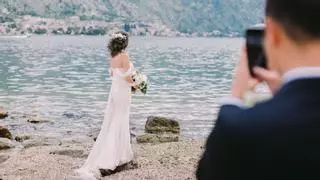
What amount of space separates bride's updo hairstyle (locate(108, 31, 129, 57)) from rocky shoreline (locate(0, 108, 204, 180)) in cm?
231

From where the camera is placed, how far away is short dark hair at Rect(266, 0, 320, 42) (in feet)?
5.49

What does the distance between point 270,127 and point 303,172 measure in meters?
0.13

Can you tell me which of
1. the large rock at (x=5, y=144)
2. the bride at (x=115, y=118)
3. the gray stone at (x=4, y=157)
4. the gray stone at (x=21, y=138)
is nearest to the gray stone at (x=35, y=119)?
the gray stone at (x=21, y=138)

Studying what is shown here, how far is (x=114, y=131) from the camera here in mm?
12219

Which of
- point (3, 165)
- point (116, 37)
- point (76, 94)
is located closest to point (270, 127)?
point (116, 37)

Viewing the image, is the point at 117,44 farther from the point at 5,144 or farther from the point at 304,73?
the point at 304,73

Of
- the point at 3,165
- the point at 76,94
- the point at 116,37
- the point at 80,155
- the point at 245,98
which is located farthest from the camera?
the point at 76,94

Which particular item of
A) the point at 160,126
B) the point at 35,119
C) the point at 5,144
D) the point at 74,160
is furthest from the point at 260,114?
the point at 35,119

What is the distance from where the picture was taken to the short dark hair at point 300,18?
5.49 feet

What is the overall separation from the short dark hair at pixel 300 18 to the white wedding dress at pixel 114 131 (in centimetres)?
1028

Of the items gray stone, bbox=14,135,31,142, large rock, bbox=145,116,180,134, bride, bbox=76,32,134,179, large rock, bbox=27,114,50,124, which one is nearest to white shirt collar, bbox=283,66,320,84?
bride, bbox=76,32,134,179

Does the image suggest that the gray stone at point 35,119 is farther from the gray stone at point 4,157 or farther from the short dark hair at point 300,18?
the short dark hair at point 300,18

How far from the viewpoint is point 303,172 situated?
1.64 metres

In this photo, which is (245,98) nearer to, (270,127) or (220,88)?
(270,127)
